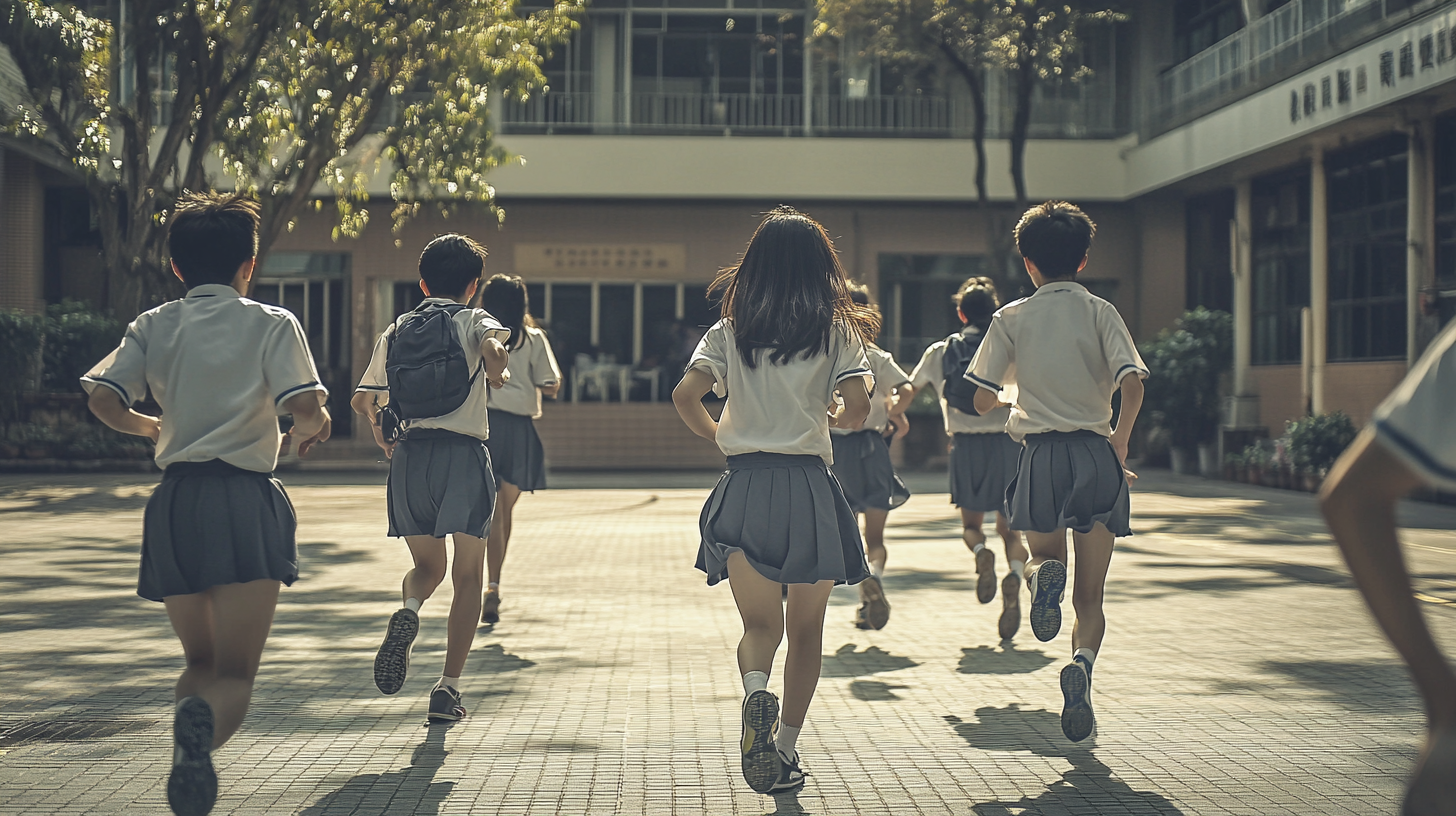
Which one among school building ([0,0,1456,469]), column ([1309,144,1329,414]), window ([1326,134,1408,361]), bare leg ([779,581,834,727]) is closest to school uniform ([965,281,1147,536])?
bare leg ([779,581,834,727])

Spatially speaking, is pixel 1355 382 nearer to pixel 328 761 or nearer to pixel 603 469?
pixel 603 469

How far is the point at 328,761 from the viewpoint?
4809mm

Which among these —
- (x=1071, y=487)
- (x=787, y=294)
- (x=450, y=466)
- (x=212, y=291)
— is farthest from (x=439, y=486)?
(x=1071, y=487)

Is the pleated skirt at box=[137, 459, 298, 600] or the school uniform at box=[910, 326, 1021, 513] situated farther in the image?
the school uniform at box=[910, 326, 1021, 513]

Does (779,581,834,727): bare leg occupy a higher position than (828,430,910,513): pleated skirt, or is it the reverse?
(828,430,910,513): pleated skirt

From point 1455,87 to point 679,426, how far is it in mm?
13982

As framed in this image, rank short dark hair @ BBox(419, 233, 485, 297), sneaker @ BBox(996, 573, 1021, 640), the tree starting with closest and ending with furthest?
short dark hair @ BBox(419, 233, 485, 297)
sneaker @ BBox(996, 573, 1021, 640)
the tree

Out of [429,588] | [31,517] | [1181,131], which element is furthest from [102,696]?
[1181,131]

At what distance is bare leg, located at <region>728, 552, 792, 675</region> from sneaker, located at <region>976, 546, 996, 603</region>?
13.2ft

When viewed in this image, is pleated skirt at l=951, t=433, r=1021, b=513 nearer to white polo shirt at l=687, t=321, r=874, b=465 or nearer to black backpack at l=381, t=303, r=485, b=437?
black backpack at l=381, t=303, r=485, b=437

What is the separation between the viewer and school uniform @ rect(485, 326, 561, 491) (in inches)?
311

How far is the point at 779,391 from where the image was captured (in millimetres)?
4422

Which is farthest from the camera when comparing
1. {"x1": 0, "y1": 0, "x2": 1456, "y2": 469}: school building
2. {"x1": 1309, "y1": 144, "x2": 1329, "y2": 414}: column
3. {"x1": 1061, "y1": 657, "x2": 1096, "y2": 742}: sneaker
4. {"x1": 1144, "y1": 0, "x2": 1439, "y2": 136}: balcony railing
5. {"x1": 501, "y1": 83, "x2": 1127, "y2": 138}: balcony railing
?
{"x1": 501, "y1": 83, "x2": 1127, "y2": 138}: balcony railing

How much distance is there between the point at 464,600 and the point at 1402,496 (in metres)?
4.25
